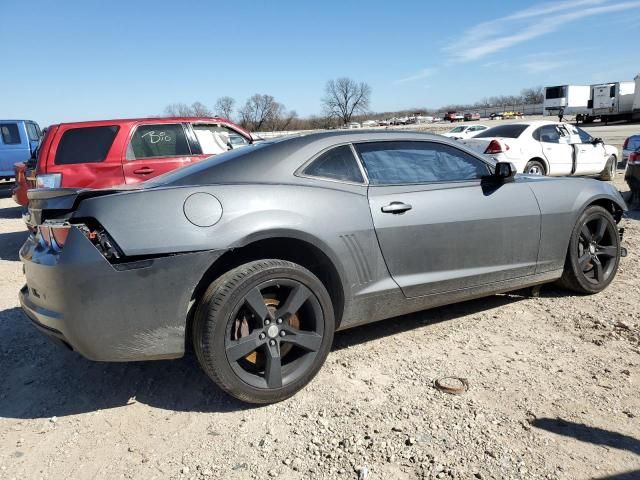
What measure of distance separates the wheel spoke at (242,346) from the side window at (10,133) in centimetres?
1518

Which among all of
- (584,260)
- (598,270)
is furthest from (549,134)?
(584,260)

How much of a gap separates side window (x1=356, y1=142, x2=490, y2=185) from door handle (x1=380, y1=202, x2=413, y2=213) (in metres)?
0.18

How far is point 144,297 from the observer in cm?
261

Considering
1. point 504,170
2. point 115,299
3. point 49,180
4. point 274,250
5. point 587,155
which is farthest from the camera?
point 587,155

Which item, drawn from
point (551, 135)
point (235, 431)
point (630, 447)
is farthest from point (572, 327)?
point (551, 135)

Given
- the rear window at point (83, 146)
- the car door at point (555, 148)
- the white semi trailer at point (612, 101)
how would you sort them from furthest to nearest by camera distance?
the white semi trailer at point (612, 101) → the car door at point (555, 148) → the rear window at point (83, 146)

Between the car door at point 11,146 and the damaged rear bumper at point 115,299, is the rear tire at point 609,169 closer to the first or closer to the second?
the damaged rear bumper at point 115,299

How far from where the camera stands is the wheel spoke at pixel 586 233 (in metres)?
4.32

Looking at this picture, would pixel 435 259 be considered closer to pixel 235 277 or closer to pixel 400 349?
pixel 400 349

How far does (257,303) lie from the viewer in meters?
2.79

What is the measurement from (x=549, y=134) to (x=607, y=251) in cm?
769

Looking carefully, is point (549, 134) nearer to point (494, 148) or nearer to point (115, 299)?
point (494, 148)

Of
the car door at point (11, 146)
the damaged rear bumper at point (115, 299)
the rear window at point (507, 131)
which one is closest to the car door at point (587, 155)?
the rear window at point (507, 131)

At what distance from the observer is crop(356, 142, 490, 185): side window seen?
3443 mm
